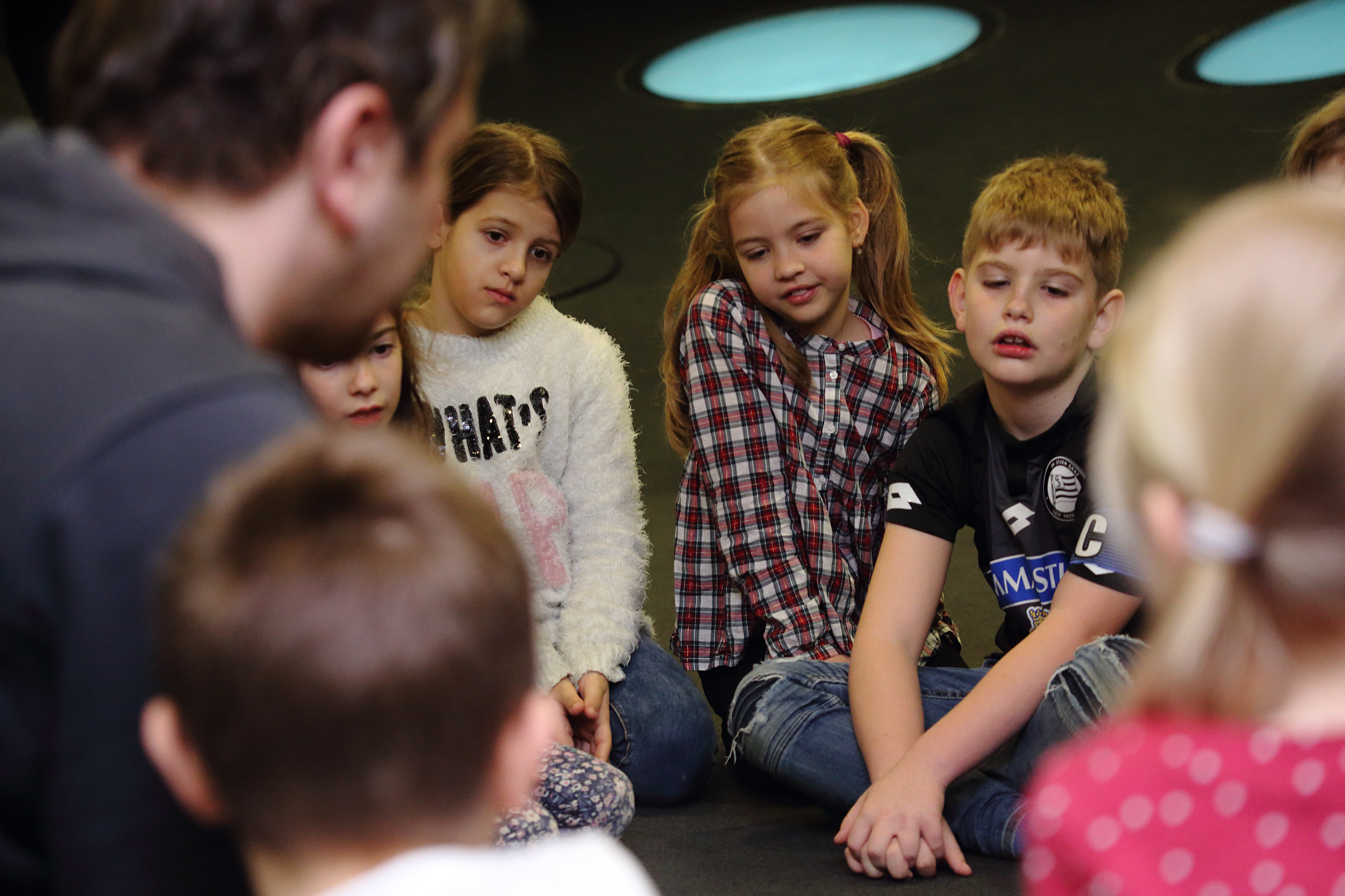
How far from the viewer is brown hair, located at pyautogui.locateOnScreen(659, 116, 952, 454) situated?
5.93 ft

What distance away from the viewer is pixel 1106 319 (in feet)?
5.04

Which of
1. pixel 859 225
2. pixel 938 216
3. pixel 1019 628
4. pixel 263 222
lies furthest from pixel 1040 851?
pixel 938 216

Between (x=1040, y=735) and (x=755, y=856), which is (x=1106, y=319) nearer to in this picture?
(x=1040, y=735)

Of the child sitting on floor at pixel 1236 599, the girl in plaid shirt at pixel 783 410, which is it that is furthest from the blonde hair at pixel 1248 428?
the girl in plaid shirt at pixel 783 410

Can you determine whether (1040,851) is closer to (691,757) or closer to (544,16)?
(691,757)

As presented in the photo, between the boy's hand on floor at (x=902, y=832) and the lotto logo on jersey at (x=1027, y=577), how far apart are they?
1.02 feet

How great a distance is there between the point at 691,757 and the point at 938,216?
2.17m

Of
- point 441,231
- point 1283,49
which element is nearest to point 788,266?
point 441,231

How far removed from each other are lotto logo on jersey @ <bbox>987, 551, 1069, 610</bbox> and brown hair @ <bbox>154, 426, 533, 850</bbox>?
110 cm

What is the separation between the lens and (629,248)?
3580 mm

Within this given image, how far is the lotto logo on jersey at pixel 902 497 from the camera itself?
1554mm

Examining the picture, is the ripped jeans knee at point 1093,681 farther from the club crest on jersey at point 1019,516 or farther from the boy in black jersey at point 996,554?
the club crest on jersey at point 1019,516

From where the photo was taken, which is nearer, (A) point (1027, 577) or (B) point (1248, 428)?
(B) point (1248, 428)

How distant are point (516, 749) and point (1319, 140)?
130 centimetres
